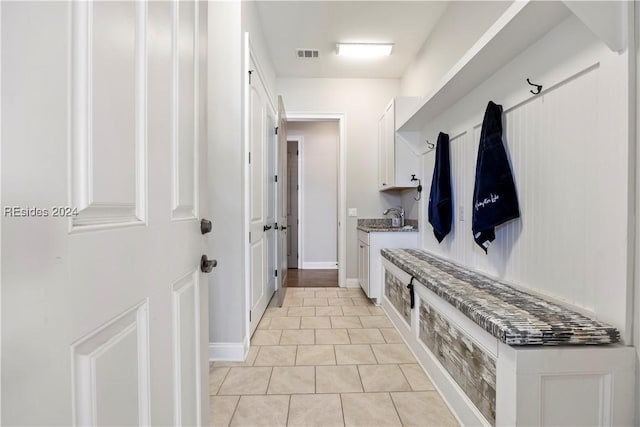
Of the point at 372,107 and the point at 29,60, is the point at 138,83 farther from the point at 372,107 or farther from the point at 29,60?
the point at 372,107

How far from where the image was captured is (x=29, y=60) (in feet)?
1.43

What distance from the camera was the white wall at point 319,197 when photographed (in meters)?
5.77

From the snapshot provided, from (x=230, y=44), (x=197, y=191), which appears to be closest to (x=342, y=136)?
(x=230, y=44)

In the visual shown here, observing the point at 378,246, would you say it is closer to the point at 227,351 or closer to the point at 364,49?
the point at 227,351

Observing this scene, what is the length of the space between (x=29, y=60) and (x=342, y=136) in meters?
3.95

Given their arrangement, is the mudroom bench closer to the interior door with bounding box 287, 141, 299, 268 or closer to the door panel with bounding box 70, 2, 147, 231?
the door panel with bounding box 70, 2, 147, 231

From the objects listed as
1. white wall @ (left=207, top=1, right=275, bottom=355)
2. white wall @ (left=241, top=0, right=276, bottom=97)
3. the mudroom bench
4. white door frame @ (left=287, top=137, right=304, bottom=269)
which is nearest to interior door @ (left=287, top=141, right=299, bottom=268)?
white door frame @ (left=287, top=137, right=304, bottom=269)

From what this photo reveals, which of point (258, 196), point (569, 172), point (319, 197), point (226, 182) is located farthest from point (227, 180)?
point (319, 197)

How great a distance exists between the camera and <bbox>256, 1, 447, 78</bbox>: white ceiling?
278 cm

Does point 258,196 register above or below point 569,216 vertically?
above

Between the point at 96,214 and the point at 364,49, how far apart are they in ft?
11.6

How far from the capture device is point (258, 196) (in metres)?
2.88

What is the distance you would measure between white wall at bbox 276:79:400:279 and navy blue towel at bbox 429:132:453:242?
1.65m

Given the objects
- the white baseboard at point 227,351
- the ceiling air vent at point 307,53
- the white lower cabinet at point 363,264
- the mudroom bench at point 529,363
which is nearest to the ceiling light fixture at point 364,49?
the ceiling air vent at point 307,53
